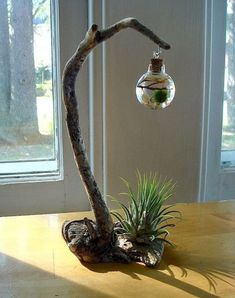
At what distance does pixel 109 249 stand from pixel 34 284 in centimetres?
15

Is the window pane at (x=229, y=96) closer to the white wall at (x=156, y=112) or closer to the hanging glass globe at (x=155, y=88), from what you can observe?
the white wall at (x=156, y=112)

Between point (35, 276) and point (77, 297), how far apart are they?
10 cm

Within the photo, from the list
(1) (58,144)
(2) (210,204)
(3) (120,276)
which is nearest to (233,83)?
(2) (210,204)

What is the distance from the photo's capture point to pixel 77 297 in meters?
0.66

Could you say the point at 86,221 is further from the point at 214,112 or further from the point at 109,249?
the point at 214,112

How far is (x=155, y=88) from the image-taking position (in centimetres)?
74

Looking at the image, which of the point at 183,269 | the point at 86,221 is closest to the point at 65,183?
the point at 86,221

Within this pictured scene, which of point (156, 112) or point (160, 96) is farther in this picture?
point (156, 112)

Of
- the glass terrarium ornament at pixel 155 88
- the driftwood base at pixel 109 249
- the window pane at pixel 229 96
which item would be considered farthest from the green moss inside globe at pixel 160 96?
the window pane at pixel 229 96

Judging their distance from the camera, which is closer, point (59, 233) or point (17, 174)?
point (59, 233)

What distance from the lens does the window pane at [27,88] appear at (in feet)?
3.75

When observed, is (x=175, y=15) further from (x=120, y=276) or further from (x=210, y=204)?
(x=120, y=276)

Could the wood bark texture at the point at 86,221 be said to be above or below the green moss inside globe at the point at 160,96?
below

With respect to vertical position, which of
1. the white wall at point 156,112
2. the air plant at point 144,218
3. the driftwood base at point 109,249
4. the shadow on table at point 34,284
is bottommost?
the shadow on table at point 34,284
